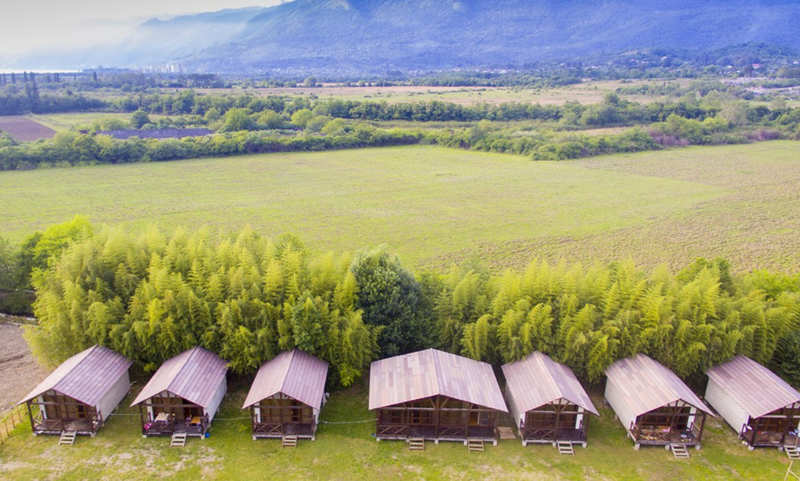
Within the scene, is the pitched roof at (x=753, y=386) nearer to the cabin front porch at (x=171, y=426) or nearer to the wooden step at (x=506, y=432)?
the wooden step at (x=506, y=432)

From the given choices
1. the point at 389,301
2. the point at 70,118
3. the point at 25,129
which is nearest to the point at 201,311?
the point at 389,301

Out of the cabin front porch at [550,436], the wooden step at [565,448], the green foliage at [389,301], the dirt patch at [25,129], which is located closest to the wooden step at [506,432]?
the cabin front porch at [550,436]

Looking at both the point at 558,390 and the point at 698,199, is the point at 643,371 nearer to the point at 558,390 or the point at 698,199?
the point at 558,390

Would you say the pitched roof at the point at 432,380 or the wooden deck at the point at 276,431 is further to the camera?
the wooden deck at the point at 276,431

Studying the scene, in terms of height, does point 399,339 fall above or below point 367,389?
above

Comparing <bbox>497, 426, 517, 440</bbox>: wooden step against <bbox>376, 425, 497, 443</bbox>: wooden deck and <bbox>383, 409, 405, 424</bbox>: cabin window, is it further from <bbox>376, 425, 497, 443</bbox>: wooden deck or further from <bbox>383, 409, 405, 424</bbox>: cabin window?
<bbox>383, 409, 405, 424</bbox>: cabin window

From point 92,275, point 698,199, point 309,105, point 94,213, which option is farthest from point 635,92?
point 92,275

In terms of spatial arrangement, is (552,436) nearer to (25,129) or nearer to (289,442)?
(289,442)
